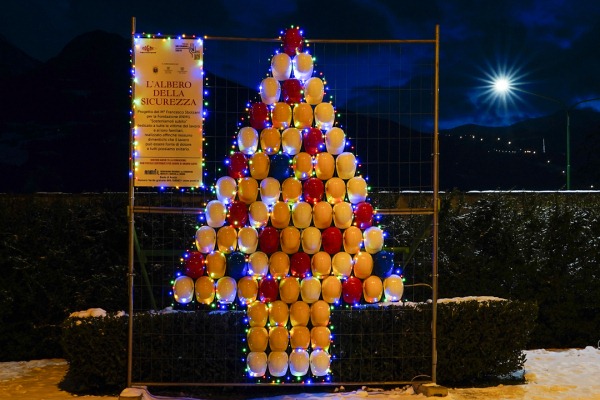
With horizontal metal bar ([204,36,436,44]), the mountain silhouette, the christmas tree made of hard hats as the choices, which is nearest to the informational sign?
horizontal metal bar ([204,36,436,44])

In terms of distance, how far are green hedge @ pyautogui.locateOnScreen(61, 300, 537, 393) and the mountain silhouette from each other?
4.69 metres

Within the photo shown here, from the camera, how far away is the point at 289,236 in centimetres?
571

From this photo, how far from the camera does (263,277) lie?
579cm

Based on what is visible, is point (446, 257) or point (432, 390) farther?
point (446, 257)

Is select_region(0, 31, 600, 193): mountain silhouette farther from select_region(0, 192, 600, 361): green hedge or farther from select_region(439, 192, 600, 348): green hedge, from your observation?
select_region(0, 192, 600, 361): green hedge

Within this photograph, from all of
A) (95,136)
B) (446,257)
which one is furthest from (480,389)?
(95,136)

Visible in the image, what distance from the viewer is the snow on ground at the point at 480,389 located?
6062mm

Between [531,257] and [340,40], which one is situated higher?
[340,40]

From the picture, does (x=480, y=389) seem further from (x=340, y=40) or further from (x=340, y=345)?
(x=340, y=40)

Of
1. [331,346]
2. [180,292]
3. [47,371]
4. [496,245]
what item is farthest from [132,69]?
[496,245]

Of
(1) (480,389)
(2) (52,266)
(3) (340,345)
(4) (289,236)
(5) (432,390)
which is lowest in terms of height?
(1) (480,389)

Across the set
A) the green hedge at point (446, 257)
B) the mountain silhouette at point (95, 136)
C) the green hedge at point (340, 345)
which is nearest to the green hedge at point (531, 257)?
Answer: the green hedge at point (446, 257)

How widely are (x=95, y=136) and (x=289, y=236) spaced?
28.5 m

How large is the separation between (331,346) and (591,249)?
14.0 ft
